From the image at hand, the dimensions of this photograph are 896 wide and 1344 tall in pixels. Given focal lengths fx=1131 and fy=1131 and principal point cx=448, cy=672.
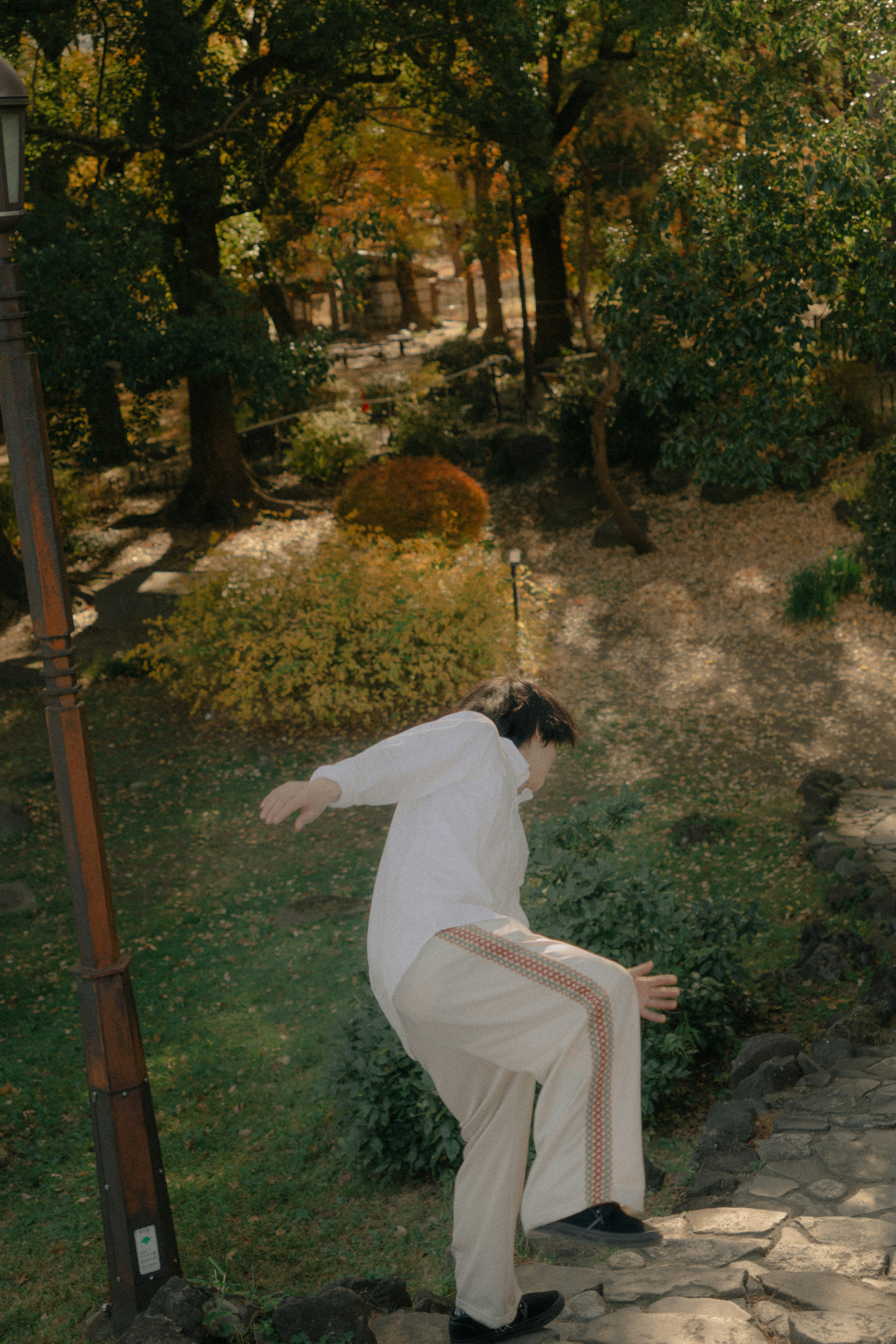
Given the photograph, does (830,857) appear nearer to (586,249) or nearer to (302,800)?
(302,800)

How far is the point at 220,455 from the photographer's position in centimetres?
1567

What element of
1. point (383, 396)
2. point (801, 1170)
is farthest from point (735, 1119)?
point (383, 396)

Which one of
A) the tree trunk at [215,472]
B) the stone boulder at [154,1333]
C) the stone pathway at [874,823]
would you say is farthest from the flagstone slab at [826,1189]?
the tree trunk at [215,472]

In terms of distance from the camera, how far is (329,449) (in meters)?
16.8

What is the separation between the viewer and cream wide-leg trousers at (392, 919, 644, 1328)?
95.1 inches

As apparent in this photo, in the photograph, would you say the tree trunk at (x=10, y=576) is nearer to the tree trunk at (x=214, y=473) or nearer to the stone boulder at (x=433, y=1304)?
the tree trunk at (x=214, y=473)

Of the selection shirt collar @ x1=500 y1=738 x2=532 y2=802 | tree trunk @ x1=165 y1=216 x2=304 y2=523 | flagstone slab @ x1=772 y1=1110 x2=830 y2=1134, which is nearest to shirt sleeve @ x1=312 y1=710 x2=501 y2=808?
shirt collar @ x1=500 y1=738 x2=532 y2=802

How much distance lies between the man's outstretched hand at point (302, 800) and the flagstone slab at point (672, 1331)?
4.69ft

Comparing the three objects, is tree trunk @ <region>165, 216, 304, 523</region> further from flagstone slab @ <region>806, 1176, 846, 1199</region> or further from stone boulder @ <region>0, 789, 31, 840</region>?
flagstone slab @ <region>806, 1176, 846, 1199</region>

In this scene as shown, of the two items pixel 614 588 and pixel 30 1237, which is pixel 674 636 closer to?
pixel 614 588

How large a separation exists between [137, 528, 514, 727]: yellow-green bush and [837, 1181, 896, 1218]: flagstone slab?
6.18 m

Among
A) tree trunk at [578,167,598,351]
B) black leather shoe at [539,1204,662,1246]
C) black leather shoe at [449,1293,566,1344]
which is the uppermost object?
tree trunk at [578,167,598,351]

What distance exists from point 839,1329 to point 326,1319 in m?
1.28

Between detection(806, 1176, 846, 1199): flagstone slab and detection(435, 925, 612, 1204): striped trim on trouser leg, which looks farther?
detection(806, 1176, 846, 1199): flagstone slab
